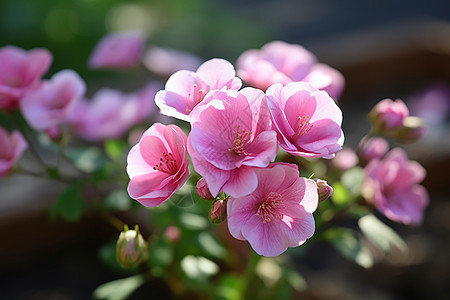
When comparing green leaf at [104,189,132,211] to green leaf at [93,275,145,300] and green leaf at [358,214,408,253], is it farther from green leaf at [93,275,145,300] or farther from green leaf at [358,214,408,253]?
green leaf at [358,214,408,253]

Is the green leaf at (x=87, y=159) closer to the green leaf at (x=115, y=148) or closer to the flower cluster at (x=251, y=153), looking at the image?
the green leaf at (x=115, y=148)

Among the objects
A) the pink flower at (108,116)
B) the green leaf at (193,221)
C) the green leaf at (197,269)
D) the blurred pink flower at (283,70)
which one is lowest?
the green leaf at (197,269)

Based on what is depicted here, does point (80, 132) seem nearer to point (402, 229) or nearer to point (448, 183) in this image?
point (402, 229)

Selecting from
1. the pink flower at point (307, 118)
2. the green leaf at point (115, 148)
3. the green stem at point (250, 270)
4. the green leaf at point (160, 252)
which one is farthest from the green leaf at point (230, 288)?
the pink flower at point (307, 118)

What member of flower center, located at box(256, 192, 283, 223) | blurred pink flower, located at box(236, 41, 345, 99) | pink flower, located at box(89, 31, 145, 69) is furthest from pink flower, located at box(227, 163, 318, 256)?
pink flower, located at box(89, 31, 145, 69)

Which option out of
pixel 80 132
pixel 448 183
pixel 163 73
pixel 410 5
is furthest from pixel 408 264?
pixel 410 5
